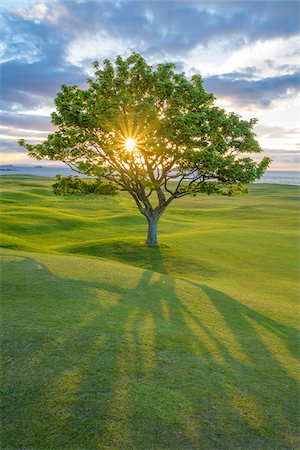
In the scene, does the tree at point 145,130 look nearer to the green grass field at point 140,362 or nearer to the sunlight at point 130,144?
the sunlight at point 130,144

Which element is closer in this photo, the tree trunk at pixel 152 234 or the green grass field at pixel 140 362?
the green grass field at pixel 140 362

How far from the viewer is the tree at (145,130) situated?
30000 mm

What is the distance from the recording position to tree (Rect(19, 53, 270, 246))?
30.0m

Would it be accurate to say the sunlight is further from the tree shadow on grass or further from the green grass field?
the tree shadow on grass

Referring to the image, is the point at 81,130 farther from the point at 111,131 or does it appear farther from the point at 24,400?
the point at 24,400

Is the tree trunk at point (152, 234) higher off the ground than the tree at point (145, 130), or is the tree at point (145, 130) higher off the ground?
the tree at point (145, 130)

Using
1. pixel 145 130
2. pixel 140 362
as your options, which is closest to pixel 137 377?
pixel 140 362

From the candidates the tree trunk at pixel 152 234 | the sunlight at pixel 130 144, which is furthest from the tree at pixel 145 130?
the tree trunk at pixel 152 234

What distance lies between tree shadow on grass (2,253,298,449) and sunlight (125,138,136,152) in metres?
19.2

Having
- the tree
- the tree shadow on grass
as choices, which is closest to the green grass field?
the tree shadow on grass

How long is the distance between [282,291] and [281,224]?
135 ft

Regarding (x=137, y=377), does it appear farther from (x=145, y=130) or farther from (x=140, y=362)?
(x=145, y=130)

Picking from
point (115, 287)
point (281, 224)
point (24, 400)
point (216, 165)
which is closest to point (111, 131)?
point (216, 165)

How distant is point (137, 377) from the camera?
28.7 ft
